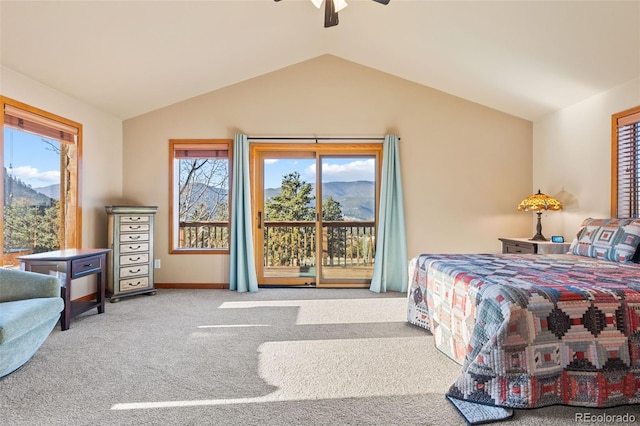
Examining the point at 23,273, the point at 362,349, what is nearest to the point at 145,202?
the point at 23,273

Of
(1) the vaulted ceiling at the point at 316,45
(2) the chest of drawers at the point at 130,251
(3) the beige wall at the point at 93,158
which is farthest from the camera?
(2) the chest of drawers at the point at 130,251

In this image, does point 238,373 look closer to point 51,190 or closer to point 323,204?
point 323,204

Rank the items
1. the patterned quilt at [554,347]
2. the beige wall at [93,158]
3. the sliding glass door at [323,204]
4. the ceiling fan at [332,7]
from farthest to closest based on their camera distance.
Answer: the sliding glass door at [323,204]
the beige wall at [93,158]
the ceiling fan at [332,7]
the patterned quilt at [554,347]

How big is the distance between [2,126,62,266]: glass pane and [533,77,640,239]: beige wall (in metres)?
5.85

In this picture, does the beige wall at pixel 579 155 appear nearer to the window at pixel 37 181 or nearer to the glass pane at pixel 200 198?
the glass pane at pixel 200 198

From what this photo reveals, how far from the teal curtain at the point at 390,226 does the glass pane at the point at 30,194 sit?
388 centimetres

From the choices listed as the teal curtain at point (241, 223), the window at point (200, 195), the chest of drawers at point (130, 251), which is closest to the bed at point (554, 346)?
the teal curtain at point (241, 223)

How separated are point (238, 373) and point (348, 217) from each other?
294 centimetres

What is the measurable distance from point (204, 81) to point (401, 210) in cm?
313

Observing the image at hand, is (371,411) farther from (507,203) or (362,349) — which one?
(507,203)

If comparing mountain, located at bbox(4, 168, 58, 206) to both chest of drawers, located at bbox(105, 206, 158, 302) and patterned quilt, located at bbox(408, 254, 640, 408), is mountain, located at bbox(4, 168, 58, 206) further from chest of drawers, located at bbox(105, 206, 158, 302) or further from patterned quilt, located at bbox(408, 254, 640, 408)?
patterned quilt, located at bbox(408, 254, 640, 408)

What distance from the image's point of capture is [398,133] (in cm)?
446

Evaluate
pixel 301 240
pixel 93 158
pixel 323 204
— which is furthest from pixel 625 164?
pixel 93 158

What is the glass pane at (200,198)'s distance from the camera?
4.73 meters
